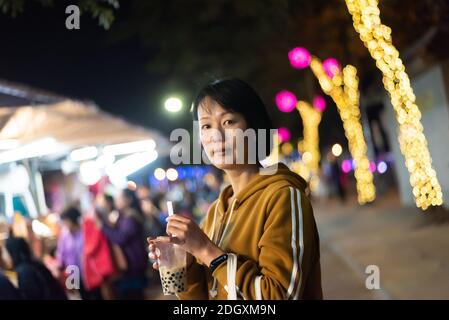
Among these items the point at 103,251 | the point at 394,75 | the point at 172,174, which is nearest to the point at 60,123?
the point at 103,251

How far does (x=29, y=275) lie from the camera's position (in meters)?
5.04

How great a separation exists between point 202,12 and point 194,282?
1778cm

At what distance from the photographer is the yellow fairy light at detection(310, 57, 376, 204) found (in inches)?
669

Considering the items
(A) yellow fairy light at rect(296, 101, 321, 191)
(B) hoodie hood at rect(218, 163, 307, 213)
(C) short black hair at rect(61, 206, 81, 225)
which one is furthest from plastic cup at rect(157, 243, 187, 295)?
(A) yellow fairy light at rect(296, 101, 321, 191)

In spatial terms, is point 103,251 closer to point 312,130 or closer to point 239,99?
point 239,99

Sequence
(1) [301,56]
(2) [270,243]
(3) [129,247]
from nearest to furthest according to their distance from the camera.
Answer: (2) [270,243] → (3) [129,247] → (1) [301,56]

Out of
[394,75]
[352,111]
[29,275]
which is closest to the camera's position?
[29,275]

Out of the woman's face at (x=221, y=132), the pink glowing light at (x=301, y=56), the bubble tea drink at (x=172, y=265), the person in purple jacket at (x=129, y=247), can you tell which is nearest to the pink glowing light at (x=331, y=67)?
the pink glowing light at (x=301, y=56)

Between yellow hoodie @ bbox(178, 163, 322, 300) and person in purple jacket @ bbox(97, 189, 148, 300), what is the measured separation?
6.56m

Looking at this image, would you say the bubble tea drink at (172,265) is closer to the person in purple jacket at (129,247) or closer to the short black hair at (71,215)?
the short black hair at (71,215)

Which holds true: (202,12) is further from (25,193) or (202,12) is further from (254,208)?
(254,208)

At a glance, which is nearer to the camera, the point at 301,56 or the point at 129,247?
the point at 129,247

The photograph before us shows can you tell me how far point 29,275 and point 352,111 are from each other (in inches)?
551

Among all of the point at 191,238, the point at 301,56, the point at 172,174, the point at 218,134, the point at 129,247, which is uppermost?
the point at 301,56
